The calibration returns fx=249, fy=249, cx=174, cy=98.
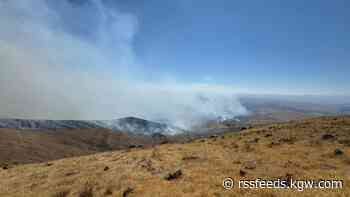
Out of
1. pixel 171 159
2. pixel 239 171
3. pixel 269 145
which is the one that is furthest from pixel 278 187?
pixel 269 145

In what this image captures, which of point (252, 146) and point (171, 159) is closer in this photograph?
point (171, 159)

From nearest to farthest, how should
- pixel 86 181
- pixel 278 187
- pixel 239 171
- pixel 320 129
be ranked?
1. pixel 278 187
2. pixel 239 171
3. pixel 86 181
4. pixel 320 129

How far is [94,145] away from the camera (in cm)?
19250

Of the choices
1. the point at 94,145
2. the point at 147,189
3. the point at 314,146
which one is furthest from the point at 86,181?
the point at 94,145

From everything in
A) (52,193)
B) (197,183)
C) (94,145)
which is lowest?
(94,145)

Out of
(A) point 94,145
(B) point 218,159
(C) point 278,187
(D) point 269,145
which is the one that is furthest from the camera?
(A) point 94,145

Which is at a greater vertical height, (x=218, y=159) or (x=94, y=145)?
(x=218, y=159)

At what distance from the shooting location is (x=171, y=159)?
70.9ft

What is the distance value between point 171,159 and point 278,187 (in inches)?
428

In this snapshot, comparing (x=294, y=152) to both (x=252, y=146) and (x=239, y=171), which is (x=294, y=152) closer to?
(x=252, y=146)

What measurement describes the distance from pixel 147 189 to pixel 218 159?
801cm

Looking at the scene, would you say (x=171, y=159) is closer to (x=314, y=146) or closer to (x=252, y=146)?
(x=252, y=146)

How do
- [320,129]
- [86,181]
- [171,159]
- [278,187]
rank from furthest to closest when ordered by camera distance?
[320,129] < [171,159] < [86,181] < [278,187]

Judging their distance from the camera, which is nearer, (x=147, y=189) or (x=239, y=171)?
(x=147, y=189)
